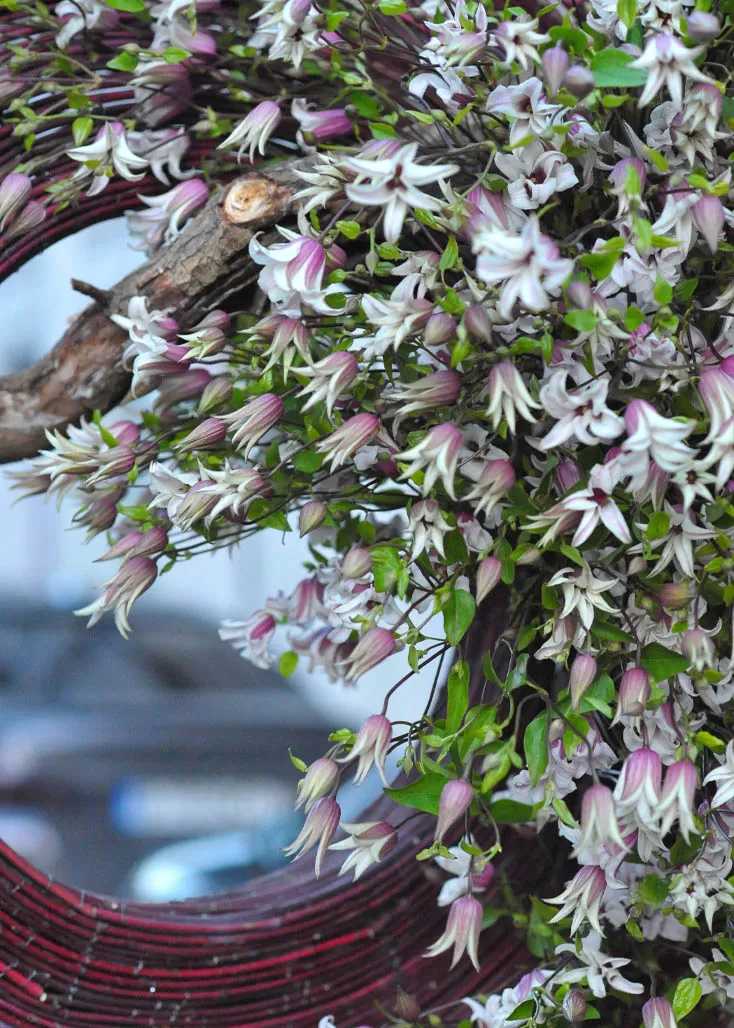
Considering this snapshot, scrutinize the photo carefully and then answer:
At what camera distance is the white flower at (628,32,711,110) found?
420mm

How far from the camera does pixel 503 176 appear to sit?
0.53 meters

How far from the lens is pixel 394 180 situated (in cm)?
42

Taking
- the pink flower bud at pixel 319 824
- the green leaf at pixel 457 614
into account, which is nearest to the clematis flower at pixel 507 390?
the green leaf at pixel 457 614

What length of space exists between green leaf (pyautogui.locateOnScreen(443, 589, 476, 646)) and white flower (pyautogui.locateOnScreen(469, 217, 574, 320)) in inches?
6.3

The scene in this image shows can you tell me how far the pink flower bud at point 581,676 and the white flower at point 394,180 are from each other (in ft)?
0.67

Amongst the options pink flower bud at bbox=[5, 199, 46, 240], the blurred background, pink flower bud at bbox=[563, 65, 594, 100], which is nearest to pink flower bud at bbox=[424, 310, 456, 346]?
pink flower bud at bbox=[563, 65, 594, 100]

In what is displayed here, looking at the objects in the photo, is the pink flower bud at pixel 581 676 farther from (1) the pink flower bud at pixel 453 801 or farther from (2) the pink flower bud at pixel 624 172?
(2) the pink flower bud at pixel 624 172

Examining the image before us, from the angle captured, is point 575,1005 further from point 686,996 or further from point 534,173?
point 534,173

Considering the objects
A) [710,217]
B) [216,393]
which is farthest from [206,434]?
[710,217]

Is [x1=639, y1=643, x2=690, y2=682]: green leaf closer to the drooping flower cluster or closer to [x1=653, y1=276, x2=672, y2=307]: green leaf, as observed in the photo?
the drooping flower cluster

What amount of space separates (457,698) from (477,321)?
19 cm

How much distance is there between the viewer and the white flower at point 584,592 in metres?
0.47

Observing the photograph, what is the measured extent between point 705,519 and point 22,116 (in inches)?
18.0

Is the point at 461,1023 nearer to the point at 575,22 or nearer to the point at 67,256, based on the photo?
the point at 575,22
